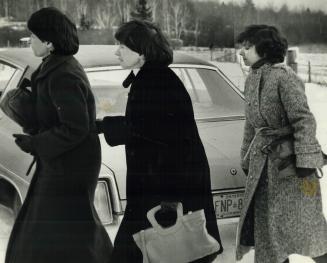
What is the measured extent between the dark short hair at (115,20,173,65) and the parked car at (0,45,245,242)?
0.40 metres

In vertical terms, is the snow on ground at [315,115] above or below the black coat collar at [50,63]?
below

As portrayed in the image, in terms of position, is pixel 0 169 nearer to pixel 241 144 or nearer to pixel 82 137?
pixel 82 137

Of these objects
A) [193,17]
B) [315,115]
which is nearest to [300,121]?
[315,115]

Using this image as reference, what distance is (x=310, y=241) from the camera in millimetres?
2742

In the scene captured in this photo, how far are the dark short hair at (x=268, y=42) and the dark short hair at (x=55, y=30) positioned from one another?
0.95m

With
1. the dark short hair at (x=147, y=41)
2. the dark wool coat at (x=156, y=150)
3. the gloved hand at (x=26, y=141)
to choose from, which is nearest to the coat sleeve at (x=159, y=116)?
the dark wool coat at (x=156, y=150)

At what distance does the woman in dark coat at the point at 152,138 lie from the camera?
2.41m

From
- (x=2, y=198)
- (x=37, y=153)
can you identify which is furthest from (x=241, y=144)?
(x=2, y=198)

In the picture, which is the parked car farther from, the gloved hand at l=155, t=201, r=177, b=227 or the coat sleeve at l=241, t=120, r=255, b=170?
the gloved hand at l=155, t=201, r=177, b=227

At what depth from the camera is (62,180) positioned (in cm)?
250

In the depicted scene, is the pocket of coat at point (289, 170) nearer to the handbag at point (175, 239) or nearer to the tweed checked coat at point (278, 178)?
the tweed checked coat at point (278, 178)

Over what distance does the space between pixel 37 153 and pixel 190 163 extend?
0.72 m

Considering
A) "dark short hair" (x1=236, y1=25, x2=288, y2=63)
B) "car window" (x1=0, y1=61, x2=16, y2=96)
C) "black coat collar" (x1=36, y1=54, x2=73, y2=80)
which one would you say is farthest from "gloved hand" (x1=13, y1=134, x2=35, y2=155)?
"dark short hair" (x1=236, y1=25, x2=288, y2=63)

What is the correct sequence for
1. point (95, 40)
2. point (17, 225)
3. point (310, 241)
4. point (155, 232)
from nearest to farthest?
point (155, 232), point (17, 225), point (310, 241), point (95, 40)
